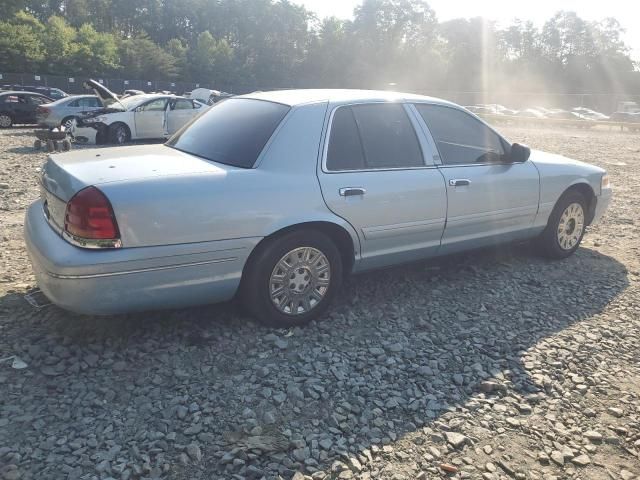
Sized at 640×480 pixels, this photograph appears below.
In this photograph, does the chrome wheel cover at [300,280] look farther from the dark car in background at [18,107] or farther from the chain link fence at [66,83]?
the chain link fence at [66,83]

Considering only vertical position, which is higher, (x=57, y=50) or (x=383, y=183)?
(x=57, y=50)

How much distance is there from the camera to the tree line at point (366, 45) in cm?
7719

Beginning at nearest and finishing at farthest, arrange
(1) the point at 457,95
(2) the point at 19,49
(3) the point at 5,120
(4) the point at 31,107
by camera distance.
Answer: (3) the point at 5,120
(4) the point at 31,107
(2) the point at 19,49
(1) the point at 457,95

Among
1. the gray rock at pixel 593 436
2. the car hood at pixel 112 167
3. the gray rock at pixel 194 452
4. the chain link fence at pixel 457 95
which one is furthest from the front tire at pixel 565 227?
the chain link fence at pixel 457 95

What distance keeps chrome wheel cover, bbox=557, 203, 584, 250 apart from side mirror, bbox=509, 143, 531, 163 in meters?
0.98

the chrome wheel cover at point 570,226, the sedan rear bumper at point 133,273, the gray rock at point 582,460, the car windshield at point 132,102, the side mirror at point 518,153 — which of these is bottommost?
the gray rock at point 582,460

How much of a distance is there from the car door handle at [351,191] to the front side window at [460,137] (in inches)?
38.2

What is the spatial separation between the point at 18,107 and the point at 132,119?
7.49 metres

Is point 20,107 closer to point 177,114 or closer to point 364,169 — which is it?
point 177,114

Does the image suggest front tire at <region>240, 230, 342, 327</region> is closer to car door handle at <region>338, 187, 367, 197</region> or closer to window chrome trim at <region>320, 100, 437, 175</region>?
car door handle at <region>338, 187, 367, 197</region>

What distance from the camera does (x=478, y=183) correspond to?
464 centimetres

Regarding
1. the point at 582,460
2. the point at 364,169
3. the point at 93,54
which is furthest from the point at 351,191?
the point at 93,54

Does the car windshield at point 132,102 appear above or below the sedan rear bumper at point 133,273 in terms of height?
above

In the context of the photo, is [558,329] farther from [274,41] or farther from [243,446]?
[274,41]
